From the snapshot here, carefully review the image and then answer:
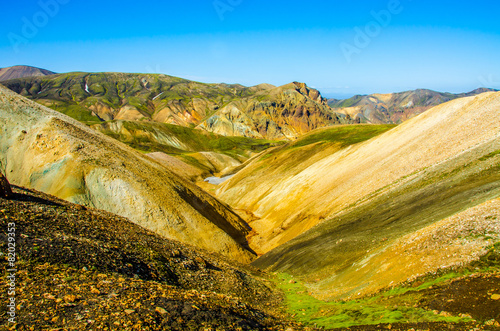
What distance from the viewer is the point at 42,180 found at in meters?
29.8

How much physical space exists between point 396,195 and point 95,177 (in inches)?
1052

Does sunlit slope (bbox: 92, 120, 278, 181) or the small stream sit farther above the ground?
sunlit slope (bbox: 92, 120, 278, 181)

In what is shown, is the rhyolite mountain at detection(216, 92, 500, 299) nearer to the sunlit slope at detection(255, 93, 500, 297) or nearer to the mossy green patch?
the sunlit slope at detection(255, 93, 500, 297)

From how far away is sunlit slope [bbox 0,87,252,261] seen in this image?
2878 centimetres

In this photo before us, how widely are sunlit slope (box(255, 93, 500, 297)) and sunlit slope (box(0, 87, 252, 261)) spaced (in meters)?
8.02

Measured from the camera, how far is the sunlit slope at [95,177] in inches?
1133

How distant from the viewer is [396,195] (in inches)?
1040

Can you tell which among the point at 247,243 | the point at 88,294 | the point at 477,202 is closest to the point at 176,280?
the point at 88,294

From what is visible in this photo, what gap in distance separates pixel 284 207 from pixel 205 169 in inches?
2426

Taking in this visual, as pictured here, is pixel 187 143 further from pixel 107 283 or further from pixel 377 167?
pixel 107 283

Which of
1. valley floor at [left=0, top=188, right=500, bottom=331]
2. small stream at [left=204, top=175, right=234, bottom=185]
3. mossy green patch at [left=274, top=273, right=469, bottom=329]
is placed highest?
valley floor at [left=0, top=188, right=500, bottom=331]

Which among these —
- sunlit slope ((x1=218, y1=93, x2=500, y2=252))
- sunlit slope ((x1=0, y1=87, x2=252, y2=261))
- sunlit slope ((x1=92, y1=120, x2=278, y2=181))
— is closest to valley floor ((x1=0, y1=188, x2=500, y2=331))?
sunlit slope ((x1=0, y1=87, x2=252, y2=261))

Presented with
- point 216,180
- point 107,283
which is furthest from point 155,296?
point 216,180

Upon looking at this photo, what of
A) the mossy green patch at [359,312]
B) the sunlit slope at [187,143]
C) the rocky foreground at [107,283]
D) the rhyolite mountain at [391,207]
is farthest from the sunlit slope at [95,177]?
the sunlit slope at [187,143]
